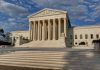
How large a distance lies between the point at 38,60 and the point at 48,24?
50.0 metres

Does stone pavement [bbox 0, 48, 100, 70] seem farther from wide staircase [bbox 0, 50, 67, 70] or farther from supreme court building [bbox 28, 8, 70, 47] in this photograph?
supreme court building [bbox 28, 8, 70, 47]

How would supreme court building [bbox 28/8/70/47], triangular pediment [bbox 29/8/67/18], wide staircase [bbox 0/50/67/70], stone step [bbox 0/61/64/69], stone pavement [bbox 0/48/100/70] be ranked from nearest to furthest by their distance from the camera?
stone pavement [bbox 0/48/100/70] → stone step [bbox 0/61/64/69] → wide staircase [bbox 0/50/67/70] → supreme court building [bbox 28/8/70/47] → triangular pediment [bbox 29/8/67/18]

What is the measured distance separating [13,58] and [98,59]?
20.6 feet

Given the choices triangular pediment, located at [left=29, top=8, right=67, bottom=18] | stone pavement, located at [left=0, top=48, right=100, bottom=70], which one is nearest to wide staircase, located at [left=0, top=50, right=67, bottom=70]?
stone pavement, located at [left=0, top=48, right=100, bottom=70]

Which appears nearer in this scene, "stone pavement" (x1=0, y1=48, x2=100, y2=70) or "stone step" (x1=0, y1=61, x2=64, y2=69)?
"stone pavement" (x1=0, y1=48, x2=100, y2=70)

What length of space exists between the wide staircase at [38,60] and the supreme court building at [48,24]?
147 feet

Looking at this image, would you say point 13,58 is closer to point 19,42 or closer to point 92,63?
point 92,63

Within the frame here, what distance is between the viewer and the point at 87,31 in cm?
5869

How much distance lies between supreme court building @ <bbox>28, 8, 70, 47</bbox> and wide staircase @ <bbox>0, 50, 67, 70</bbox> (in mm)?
44770

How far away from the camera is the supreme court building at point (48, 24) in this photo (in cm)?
5750

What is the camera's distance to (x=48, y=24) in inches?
2382

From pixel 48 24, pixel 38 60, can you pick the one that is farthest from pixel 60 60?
pixel 48 24

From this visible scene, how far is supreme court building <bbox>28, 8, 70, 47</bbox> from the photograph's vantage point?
189 ft

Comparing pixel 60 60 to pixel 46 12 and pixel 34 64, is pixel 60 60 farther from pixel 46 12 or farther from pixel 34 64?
pixel 46 12
